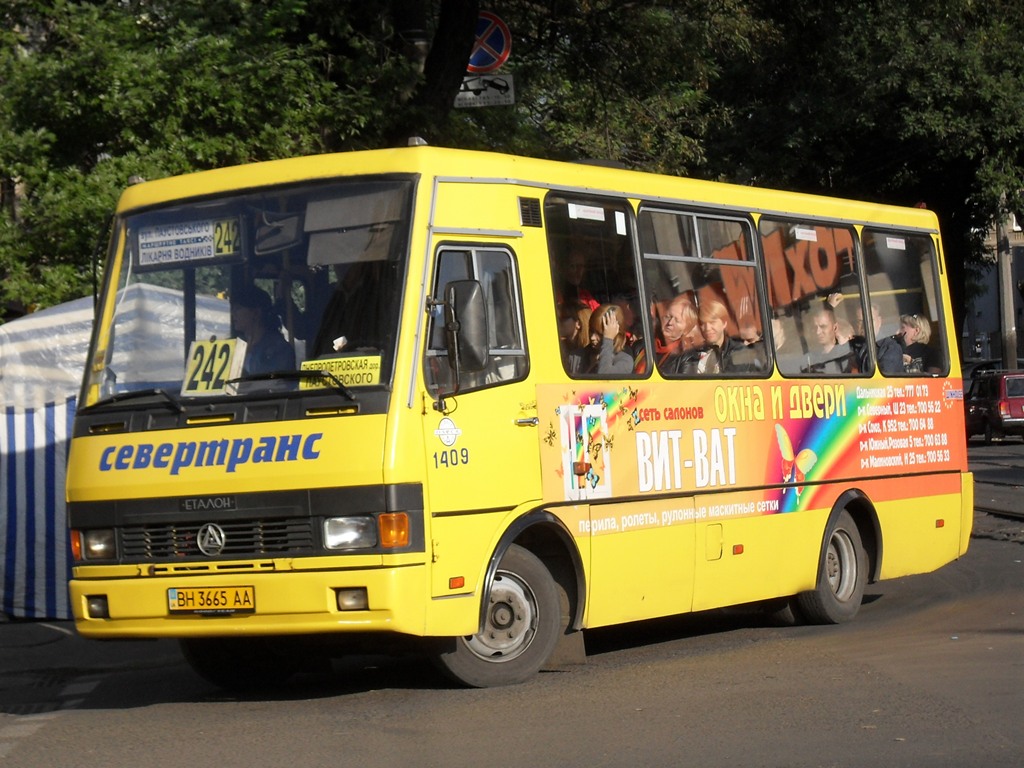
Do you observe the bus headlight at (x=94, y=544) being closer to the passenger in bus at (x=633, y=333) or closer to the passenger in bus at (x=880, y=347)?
the passenger in bus at (x=633, y=333)

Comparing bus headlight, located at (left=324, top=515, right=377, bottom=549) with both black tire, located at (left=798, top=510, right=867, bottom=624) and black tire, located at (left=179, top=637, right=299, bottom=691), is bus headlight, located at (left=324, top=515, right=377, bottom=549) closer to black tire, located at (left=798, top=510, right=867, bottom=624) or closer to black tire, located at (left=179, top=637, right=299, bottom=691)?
black tire, located at (left=179, top=637, right=299, bottom=691)

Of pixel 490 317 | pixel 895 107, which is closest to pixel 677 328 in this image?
pixel 490 317

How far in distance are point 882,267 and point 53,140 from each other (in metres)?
7.08

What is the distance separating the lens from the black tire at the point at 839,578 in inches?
460

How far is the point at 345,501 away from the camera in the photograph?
8.09 m

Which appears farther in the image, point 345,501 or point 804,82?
point 804,82

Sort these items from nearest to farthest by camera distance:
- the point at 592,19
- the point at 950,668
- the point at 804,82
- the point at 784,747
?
the point at 784,747 < the point at 950,668 < the point at 592,19 < the point at 804,82

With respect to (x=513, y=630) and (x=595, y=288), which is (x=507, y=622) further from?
(x=595, y=288)

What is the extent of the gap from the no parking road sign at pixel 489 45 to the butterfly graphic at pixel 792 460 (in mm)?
6932

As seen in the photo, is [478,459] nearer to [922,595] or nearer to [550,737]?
[550,737]

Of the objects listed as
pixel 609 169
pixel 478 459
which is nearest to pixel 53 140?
pixel 609 169

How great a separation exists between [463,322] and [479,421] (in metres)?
0.60

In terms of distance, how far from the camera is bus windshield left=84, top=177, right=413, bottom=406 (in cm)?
839

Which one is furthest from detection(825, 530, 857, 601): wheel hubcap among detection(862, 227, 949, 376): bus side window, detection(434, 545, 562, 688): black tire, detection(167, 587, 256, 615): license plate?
detection(167, 587, 256, 615): license plate
